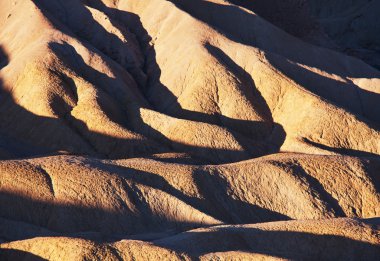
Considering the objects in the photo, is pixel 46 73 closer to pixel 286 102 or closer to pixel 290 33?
pixel 286 102

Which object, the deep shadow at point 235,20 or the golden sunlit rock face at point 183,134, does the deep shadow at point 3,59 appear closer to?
the golden sunlit rock face at point 183,134

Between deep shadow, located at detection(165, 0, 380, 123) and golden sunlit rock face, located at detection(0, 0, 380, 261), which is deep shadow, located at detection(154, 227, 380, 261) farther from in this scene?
deep shadow, located at detection(165, 0, 380, 123)

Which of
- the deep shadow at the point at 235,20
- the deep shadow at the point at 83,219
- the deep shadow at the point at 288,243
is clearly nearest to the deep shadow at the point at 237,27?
the deep shadow at the point at 235,20

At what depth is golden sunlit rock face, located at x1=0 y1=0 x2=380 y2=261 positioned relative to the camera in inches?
1337

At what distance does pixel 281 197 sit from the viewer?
41.7 m

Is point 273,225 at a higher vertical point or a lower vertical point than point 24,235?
higher

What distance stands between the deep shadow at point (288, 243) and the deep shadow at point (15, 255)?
4.03 m

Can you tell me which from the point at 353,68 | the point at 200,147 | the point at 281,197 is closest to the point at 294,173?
the point at 281,197

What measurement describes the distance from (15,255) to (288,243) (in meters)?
9.01

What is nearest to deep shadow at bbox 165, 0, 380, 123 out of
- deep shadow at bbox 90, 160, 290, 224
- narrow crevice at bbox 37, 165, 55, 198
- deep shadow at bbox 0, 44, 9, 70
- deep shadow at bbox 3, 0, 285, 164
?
deep shadow at bbox 3, 0, 285, 164

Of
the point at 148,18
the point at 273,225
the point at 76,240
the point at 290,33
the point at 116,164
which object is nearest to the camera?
the point at 76,240

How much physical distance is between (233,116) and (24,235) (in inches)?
775

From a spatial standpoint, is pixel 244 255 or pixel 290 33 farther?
pixel 290 33

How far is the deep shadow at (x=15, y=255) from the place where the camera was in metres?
30.2
